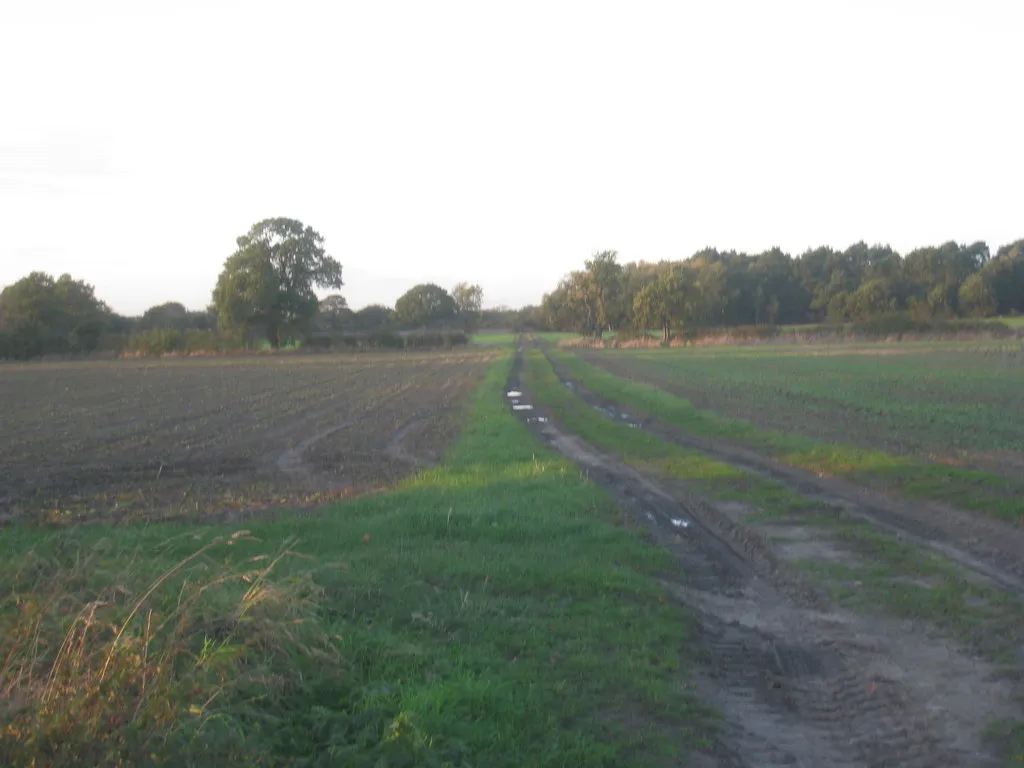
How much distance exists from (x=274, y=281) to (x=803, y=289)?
68914 mm

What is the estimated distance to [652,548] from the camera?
9.43 metres

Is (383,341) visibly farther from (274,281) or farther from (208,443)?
(208,443)

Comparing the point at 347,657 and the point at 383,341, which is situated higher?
the point at 383,341

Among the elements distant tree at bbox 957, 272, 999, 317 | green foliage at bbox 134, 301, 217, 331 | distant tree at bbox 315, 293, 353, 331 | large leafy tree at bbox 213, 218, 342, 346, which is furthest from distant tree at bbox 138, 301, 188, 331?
distant tree at bbox 957, 272, 999, 317

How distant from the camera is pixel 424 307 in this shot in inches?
5871

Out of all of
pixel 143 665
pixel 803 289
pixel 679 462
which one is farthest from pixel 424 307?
pixel 143 665

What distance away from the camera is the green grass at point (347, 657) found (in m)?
4.28

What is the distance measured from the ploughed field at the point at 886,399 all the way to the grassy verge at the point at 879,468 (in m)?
0.74

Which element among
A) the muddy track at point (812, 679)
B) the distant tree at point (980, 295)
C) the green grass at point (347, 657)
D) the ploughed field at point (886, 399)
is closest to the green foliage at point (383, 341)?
the ploughed field at point (886, 399)

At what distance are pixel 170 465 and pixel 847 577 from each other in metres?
12.8

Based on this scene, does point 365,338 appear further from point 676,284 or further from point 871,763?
point 871,763

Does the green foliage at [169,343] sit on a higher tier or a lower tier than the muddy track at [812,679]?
higher

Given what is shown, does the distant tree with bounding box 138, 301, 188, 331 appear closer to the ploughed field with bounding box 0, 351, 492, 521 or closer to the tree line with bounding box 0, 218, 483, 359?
the tree line with bounding box 0, 218, 483, 359

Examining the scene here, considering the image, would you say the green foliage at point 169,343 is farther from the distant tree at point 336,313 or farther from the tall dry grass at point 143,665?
the tall dry grass at point 143,665
